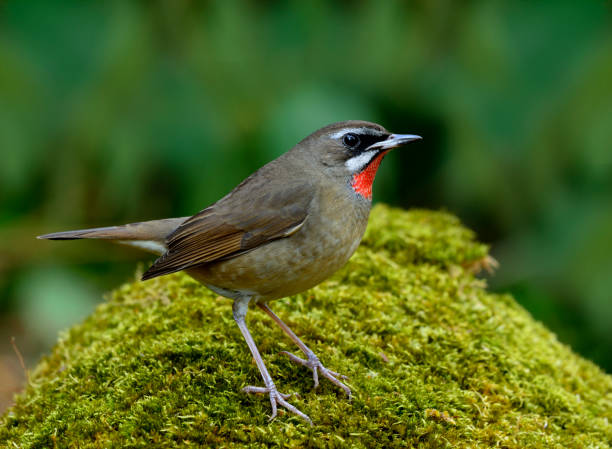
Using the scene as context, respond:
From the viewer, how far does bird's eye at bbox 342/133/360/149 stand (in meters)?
3.91

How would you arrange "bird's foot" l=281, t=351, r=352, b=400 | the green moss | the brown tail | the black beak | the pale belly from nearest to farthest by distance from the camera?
the green moss < "bird's foot" l=281, t=351, r=352, b=400 < the pale belly < the black beak < the brown tail

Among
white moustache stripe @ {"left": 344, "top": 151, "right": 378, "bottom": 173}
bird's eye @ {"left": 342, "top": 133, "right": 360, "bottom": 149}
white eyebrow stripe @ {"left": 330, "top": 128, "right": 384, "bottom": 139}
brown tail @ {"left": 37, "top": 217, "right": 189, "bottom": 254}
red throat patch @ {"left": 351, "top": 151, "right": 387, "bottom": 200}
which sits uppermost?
white eyebrow stripe @ {"left": 330, "top": 128, "right": 384, "bottom": 139}

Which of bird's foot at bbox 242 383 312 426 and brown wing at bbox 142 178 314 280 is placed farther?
brown wing at bbox 142 178 314 280

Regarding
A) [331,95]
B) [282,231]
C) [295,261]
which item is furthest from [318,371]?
[331,95]

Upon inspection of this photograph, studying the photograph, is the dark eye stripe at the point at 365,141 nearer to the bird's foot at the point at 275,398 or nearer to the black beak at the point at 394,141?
the black beak at the point at 394,141

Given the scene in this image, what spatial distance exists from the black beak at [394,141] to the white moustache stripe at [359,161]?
0.14 ft

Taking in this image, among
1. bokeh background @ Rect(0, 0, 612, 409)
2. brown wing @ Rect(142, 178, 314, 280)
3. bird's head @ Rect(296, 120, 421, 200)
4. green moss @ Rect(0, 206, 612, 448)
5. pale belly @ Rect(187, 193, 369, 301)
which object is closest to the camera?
green moss @ Rect(0, 206, 612, 448)

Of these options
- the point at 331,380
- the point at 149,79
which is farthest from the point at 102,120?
the point at 331,380

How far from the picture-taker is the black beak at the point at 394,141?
3748 millimetres

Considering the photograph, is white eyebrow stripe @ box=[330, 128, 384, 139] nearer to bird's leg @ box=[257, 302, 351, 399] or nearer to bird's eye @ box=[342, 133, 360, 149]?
bird's eye @ box=[342, 133, 360, 149]

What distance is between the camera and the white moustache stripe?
3881 mm

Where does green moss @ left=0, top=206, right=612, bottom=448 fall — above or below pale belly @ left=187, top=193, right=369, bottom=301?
below

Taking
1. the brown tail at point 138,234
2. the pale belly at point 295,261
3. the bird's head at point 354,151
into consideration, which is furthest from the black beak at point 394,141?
the brown tail at point 138,234

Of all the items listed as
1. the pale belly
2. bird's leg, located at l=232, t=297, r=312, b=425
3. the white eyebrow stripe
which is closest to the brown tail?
the pale belly
